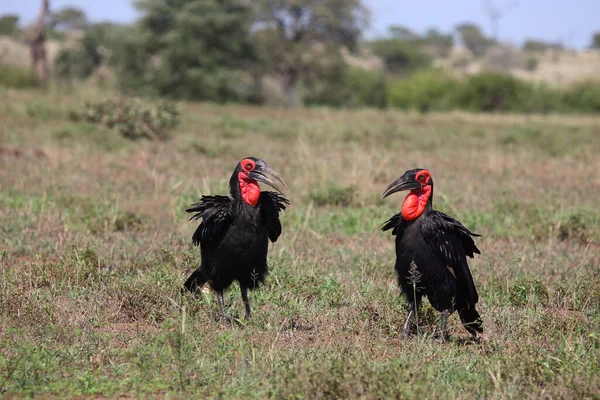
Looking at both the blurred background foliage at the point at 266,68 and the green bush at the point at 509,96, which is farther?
the green bush at the point at 509,96

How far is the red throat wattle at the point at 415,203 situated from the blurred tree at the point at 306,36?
35.7m

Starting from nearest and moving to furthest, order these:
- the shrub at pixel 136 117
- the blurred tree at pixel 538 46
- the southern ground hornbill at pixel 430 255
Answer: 1. the southern ground hornbill at pixel 430 255
2. the shrub at pixel 136 117
3. the blurred tree at pixel 538 46

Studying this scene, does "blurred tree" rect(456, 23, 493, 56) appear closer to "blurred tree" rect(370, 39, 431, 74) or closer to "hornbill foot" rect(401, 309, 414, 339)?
"blurred tree" rect(370, 39, 431, 74)

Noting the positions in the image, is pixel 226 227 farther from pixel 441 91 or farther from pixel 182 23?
pixel 441 91

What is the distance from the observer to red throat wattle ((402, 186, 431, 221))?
17.8ft

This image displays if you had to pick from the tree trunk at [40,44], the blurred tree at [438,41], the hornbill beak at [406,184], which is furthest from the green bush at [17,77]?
the blurred tree at [438,41]

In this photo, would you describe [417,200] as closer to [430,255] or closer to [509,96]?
[430,255]

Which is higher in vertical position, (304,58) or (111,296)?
(304,58)

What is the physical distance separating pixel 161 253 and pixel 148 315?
1163mm

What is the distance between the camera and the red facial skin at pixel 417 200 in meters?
5.43

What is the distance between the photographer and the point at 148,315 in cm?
569

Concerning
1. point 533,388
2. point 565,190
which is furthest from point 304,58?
point 533,388

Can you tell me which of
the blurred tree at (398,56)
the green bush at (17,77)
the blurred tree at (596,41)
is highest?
the blurred tree at (596,41)

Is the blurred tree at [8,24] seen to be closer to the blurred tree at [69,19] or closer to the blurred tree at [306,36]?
the blurred tree at [69,19]
